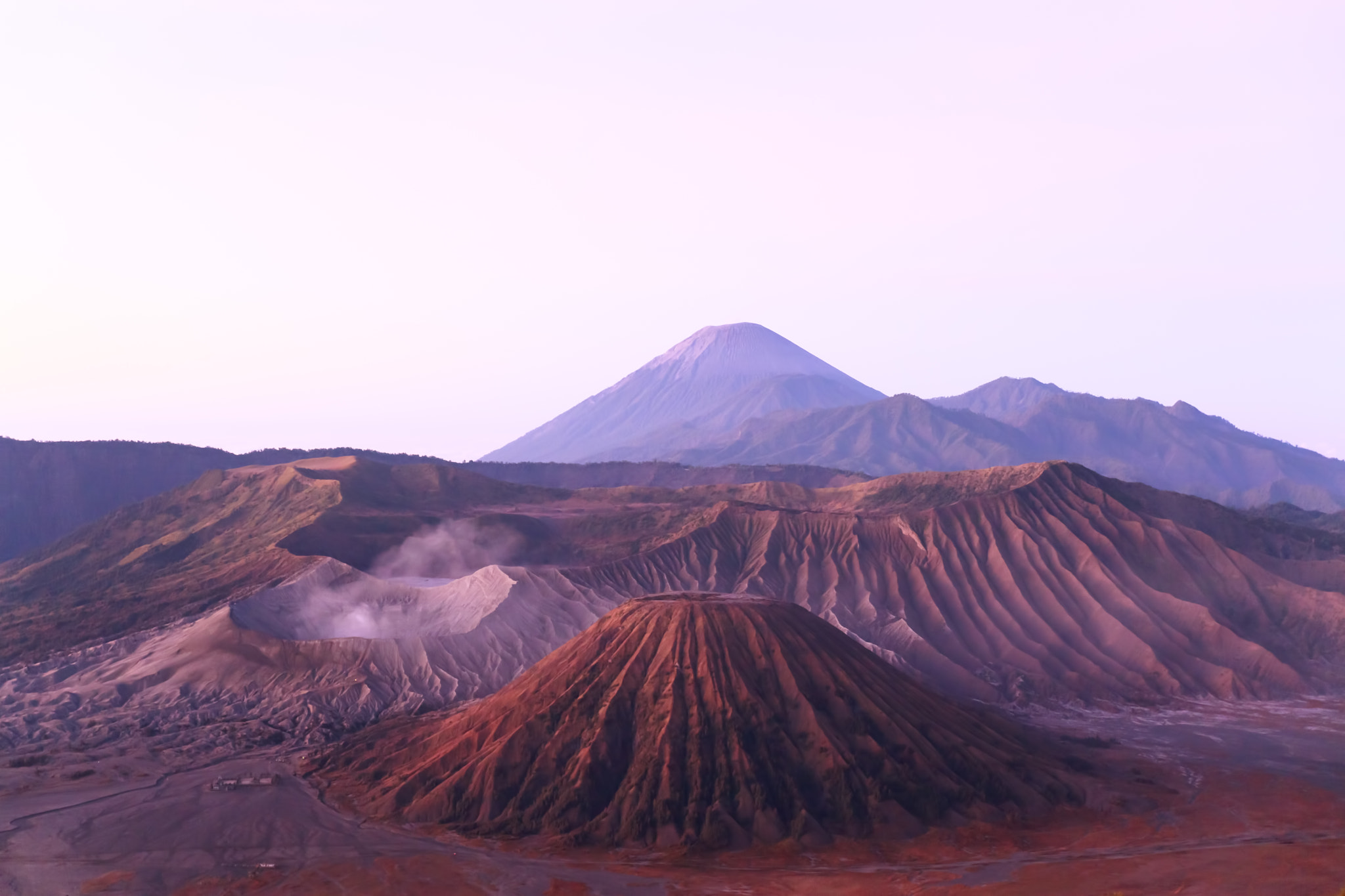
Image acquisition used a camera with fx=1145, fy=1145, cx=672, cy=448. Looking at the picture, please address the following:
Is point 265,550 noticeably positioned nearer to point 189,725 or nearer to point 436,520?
point 436,520

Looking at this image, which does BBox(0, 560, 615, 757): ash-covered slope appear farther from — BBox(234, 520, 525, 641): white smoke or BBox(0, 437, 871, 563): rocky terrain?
BBox(0, 437, 871, 563): rocky terrain

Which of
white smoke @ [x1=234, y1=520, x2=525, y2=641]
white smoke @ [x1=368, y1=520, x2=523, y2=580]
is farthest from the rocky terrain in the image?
white smoke @ [x1=234, y1=520, x2=525, y2=641]

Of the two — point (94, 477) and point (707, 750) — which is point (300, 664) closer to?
point (707, 750)

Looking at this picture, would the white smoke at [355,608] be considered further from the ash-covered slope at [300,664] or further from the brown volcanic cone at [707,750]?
the brown volcanic cone at [707,750]

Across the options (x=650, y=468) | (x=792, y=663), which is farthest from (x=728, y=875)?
(x=650, y=468)

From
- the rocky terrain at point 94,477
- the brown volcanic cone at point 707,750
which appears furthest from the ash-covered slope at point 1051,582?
the rocky terrain at point 94,477
